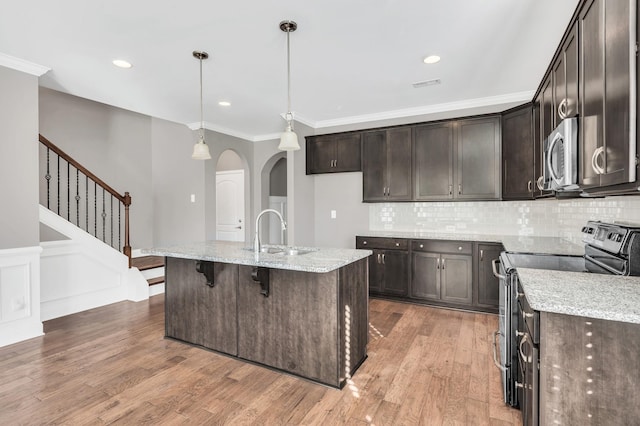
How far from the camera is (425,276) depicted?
410 centimetres

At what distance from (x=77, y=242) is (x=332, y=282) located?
3.48 m


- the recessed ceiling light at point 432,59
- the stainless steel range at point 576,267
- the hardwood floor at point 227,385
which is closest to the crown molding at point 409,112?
the recessed ceiling light at point 432,59

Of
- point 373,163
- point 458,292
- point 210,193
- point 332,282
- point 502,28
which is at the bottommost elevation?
point 458,292

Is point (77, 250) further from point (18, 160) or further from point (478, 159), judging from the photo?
point (478, 159)

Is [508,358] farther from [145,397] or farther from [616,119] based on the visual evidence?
[145,397]

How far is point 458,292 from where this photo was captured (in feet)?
12.9

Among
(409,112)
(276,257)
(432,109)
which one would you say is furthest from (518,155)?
(276,257)

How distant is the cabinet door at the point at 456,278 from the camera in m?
3.89

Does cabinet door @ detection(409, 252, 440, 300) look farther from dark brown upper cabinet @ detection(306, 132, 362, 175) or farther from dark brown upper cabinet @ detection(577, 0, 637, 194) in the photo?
dark brown upper cabinet @ detection(577, 0, 637, 194)

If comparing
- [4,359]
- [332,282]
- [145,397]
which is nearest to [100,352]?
[4,359]

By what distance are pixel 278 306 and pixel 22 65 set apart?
3249 millimetres

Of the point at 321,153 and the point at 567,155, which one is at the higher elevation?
the point at 321,153

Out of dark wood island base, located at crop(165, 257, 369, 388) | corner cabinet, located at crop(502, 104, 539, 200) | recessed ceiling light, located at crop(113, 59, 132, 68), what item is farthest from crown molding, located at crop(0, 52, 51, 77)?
corner cabinet, located at crop(502, 104, 539, 200)

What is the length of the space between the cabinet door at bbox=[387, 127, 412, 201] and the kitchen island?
1952 millimetres
